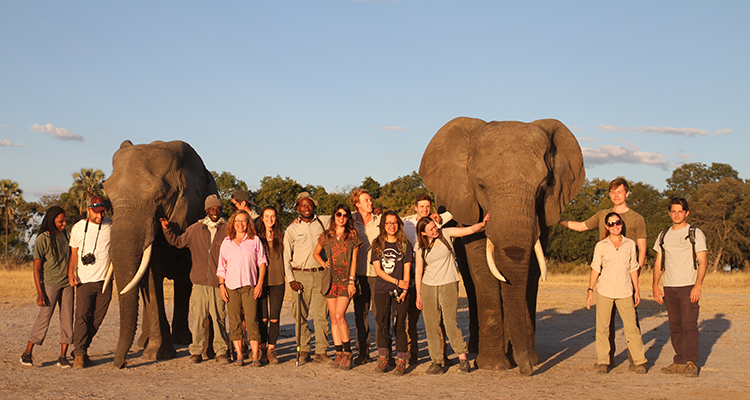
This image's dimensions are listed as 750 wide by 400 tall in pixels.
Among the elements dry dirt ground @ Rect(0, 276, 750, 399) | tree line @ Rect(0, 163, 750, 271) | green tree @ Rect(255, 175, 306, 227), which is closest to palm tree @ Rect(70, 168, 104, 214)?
tree line @ Rect(0, 163, 750, 271)

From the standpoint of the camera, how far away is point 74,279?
9570 mm

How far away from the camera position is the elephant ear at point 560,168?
9281mm

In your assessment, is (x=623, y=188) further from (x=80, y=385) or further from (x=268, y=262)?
(x=80, y=385)

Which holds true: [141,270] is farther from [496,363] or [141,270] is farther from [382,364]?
[496,363]

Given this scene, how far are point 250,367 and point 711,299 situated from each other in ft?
55.4

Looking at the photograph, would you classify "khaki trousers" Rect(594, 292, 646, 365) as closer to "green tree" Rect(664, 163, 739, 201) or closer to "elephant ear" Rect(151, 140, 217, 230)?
"elephant ear" Rect(151, 140, 217, 230)

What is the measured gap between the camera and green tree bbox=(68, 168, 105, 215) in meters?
49.2

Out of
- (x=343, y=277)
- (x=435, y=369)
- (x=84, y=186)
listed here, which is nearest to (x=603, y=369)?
(x=435, y=369)

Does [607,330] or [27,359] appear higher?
[607,330]

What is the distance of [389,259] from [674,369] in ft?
13.7

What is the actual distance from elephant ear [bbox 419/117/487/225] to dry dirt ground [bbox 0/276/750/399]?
2.32m

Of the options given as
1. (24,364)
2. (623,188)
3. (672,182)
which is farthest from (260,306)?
(672,182)

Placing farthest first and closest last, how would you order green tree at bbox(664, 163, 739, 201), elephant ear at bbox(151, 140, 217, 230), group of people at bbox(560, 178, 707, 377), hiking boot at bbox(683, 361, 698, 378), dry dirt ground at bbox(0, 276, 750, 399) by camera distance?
1. green tree at bbox(664, 163, 739, 201)
2. elephant ear at bbox(151, 140, 217, 230)
3. group of people at bbox(560, 178, 707, 377)
4. hiking boot at bbox(683, 361, 698, 378)
5. dry dirt ground at bbox(0, 276, 750, 399)

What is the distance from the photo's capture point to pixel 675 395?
7.65 metres
